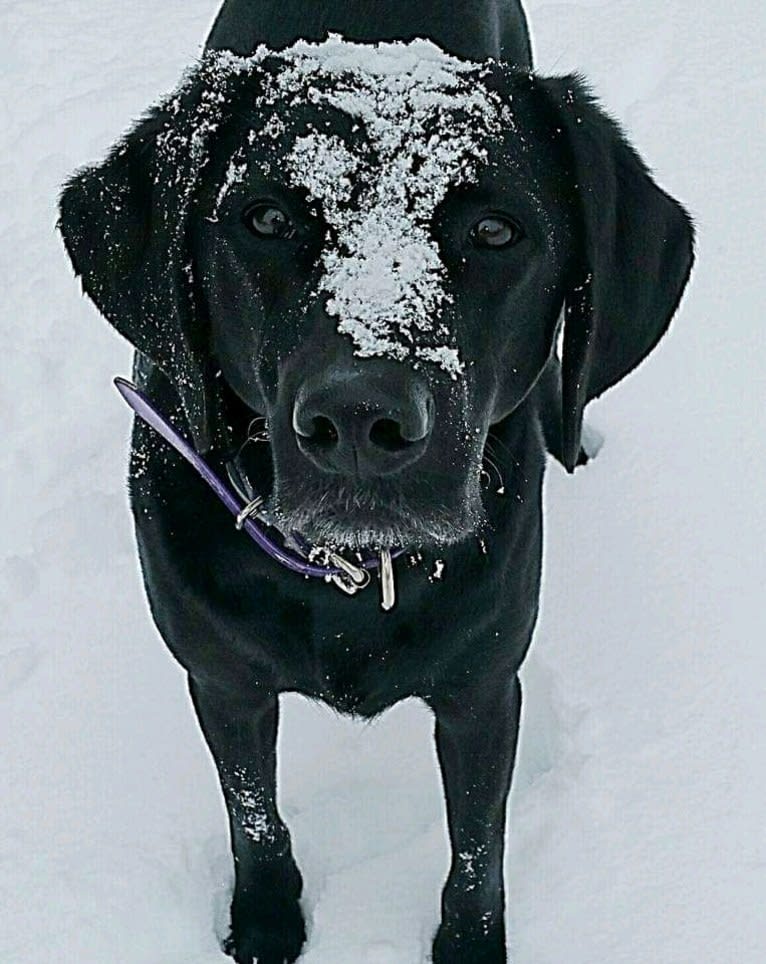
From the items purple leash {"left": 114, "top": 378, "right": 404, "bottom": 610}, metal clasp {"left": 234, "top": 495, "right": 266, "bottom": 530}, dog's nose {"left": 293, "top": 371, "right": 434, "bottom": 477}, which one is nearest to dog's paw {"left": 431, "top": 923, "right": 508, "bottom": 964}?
purple leash {"left": 114, "top": 378, "right": 404, "bottom": 610}

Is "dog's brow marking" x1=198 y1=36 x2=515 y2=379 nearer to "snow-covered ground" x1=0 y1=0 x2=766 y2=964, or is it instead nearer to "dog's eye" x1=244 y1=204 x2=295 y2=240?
"dog's eye" x1=244 y1=204 x2=295 y2=240

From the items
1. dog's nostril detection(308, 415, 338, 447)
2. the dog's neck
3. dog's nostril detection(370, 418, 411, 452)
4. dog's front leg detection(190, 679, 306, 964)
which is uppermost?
the dog's neck

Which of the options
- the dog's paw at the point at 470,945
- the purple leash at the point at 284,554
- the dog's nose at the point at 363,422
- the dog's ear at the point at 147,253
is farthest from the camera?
the dog's paw at the point at 470,945

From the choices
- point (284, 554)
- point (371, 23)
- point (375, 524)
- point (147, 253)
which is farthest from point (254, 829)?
point (371, 23)

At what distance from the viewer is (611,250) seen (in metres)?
1.80

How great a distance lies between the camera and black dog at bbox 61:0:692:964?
1.57 meters

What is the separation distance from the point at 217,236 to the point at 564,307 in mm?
454

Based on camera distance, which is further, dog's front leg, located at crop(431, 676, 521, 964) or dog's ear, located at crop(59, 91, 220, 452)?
dog's front leg, located at crop(431, 676, 521, 964)

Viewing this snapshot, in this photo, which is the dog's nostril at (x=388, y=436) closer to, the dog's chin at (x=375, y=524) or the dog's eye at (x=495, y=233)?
the dog's chin at (x=375, y=524)

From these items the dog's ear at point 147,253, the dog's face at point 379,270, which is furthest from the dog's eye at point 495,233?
the dog's ear at point 147,253

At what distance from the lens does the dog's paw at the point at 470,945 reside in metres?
2.30

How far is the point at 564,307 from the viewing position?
1842mm

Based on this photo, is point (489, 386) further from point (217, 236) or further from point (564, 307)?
point (217, 236)

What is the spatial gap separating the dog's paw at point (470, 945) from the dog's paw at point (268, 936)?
24 cm
